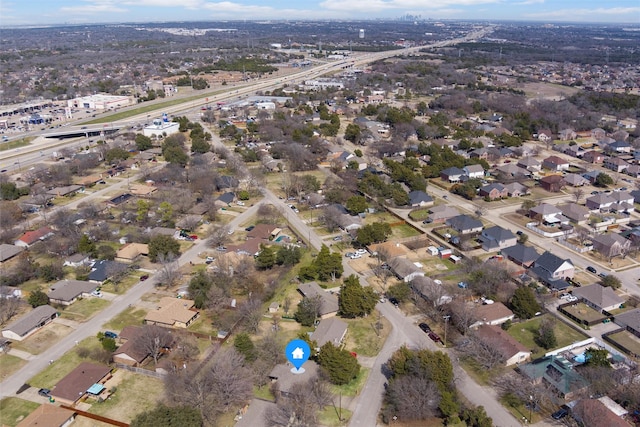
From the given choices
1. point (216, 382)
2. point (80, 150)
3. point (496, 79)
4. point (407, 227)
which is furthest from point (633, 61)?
point (216, 382)

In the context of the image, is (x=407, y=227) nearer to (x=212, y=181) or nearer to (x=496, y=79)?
(x=212, y=181)

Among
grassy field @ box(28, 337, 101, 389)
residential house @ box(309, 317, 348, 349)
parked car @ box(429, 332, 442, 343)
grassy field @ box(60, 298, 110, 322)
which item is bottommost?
parked car @ box(429, 332, 442, 343)

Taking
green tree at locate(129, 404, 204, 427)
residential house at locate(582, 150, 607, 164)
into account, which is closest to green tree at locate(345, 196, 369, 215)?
green tree at locate(129, 404, 204, 427)

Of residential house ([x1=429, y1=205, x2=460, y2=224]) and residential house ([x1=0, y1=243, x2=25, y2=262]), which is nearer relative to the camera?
residential house ([x1=0, y1=243, x2=25, y2=262])

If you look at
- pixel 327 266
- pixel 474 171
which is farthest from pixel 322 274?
pixel 474 171

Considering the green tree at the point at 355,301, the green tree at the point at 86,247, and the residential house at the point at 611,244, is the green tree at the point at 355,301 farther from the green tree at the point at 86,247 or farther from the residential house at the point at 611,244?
the green tree at the point at 86,247

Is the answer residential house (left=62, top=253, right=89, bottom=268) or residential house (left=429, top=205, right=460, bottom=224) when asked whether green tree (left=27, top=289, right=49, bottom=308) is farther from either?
residential house (left=429, top=205, right=460, bottom=224)

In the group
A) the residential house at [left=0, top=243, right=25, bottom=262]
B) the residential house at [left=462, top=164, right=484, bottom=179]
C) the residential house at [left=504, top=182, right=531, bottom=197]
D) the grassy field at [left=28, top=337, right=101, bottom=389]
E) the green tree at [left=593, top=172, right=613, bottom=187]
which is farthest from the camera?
the residential house at [left=462, top=164, right=484, bottom=179]
